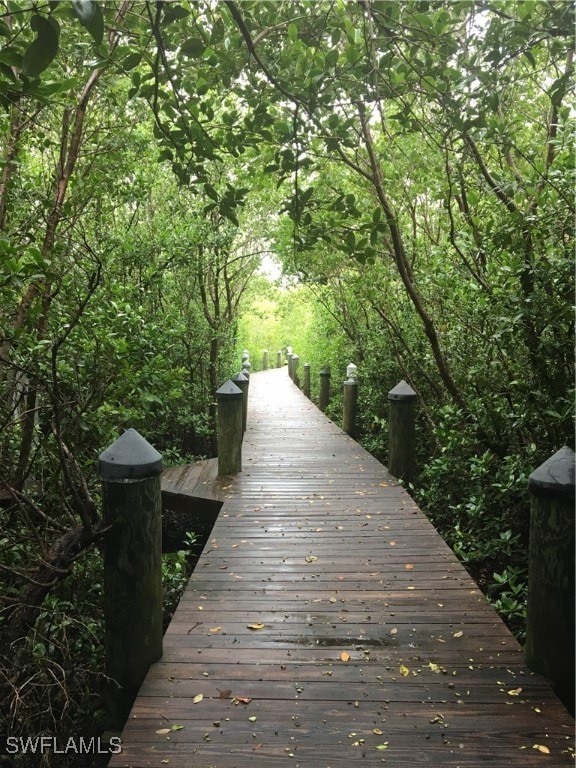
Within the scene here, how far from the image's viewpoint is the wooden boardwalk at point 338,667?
2.07m

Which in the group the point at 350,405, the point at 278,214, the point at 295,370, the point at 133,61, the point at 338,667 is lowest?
the point at 338,667

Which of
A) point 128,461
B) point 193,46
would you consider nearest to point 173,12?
point 193,46

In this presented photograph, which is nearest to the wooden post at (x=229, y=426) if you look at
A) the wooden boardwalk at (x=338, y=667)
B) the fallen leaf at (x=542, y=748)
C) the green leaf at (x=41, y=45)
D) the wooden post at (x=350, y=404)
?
the wooden boardwalk at (x=338, y=667)

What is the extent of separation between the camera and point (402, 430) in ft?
18.8

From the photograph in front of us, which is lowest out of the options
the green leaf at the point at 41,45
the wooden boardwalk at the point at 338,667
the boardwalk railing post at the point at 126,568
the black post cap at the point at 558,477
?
the wooden boardwalk at the point at 338,667

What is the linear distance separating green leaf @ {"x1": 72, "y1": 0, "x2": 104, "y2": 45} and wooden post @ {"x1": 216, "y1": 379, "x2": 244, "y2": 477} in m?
4.89

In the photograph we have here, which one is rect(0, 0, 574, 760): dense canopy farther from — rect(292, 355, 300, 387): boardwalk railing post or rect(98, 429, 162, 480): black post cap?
rect(292, 355, 300, 387): boardwalk railing post

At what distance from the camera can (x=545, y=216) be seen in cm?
333

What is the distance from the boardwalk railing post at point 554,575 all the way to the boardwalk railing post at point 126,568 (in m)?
1.82

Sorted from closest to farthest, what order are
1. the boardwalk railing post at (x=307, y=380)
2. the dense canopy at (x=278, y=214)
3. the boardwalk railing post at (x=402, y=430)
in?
the dense canopy at (x=278, y=214) → the boardwalk railing post at (x=402, y=430) → the boardwalk railing post at (x=307, y=380)

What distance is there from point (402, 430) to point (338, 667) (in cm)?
341

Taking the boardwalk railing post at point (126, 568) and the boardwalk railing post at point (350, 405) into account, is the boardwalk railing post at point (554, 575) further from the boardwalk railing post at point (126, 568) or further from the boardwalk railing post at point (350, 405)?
the boardwalk railing post at point (350, 405)

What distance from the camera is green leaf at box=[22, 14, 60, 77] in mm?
1235

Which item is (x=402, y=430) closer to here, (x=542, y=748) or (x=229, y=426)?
(x=229, y=426)
